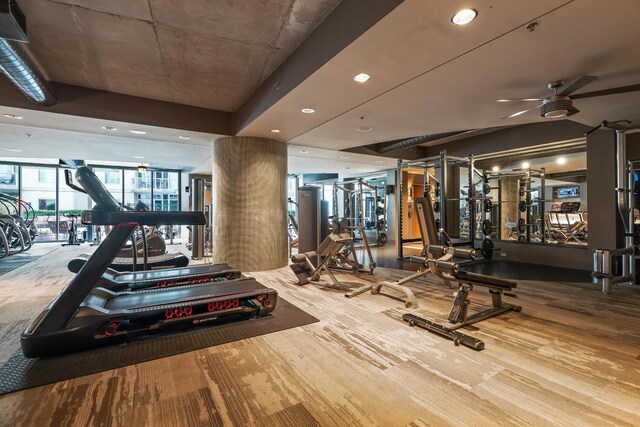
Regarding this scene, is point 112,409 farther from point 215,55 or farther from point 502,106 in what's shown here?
point 502,106

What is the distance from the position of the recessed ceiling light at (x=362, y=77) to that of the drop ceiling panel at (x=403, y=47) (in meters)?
0.06

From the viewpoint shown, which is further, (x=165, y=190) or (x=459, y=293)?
(x=165, y=190)

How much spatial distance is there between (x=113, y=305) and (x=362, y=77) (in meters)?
3.27

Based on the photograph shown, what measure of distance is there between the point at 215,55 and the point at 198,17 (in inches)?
26.4

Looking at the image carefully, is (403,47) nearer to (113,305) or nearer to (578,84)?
(578,84)

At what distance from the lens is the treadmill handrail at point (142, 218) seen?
2.23 m

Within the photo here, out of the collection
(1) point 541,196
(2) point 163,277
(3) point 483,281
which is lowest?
(2) point 163,277

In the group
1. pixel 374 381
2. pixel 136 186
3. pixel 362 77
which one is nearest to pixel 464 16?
pixel 362 77

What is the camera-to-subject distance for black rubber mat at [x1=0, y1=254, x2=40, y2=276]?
5213 mm

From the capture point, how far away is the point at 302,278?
168 inches

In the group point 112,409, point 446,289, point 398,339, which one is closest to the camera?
point 112,409

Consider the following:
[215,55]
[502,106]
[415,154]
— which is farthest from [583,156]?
[215,55]

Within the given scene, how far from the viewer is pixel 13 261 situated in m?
6.02

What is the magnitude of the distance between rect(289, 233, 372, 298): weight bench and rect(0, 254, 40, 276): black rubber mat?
512 centimetres
